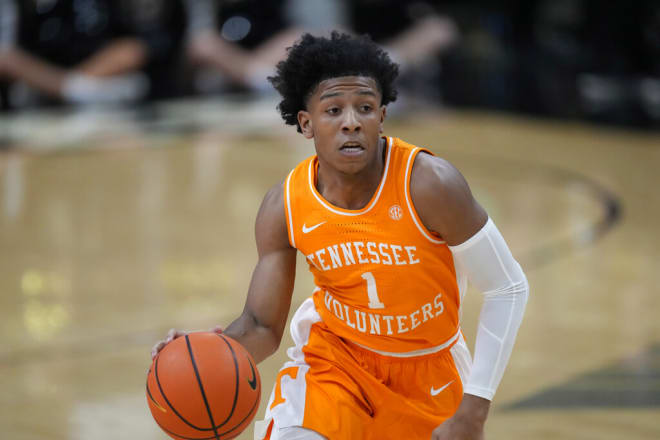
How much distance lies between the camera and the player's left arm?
2639 mm

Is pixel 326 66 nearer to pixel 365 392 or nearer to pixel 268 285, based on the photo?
pixel 268 285

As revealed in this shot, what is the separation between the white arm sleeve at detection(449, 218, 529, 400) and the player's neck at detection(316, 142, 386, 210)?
0.30 m

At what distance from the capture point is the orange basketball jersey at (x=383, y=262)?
2.75 m

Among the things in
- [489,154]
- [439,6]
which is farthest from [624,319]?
[439,6]

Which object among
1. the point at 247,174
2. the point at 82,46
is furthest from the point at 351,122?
the point at 82,46

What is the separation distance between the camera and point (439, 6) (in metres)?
17.0

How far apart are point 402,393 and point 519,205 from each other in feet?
20.8

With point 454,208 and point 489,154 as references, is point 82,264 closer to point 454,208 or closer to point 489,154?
point 454,208

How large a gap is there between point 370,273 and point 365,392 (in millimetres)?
363

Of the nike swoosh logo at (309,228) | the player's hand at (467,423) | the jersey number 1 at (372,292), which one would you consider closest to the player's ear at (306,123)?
the nike swoosh logo at (309,228)

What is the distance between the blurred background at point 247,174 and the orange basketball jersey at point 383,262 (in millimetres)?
1514

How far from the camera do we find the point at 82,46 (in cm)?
1420

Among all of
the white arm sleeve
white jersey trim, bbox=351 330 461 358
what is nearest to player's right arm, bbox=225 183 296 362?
white jersey trim, bbox=351 330 461 358

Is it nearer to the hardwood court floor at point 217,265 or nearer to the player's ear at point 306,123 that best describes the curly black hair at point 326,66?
the player's ear at point 306,123
